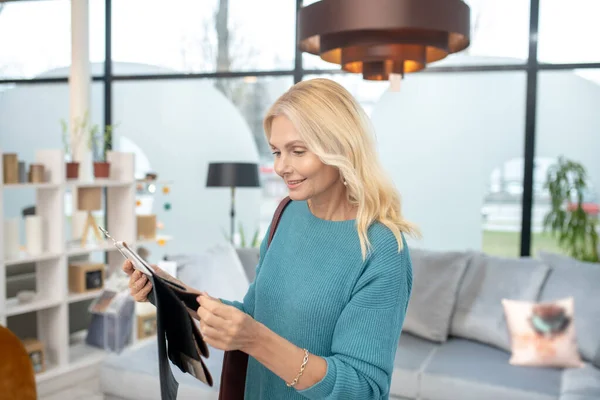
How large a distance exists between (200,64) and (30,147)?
6.62 feet

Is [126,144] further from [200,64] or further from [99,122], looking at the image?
[200,64]

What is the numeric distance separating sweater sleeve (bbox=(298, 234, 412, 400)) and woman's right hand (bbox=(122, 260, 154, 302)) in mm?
479

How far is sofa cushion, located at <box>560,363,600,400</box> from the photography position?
2.77 m

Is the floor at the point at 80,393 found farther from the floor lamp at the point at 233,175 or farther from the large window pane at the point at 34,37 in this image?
the large window pane at the point at 34,37

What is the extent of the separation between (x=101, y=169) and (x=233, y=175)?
103 centimetres

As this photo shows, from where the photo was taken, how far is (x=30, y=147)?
6094mm

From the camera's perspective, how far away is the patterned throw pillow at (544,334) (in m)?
3.13

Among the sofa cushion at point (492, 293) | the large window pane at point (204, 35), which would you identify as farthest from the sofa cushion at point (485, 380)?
the large window pane at point (204, 35)

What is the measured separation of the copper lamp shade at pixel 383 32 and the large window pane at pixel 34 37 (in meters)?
4.50

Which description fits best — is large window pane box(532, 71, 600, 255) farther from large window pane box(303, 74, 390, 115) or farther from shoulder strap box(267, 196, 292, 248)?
shoulder strap box(267, 196, 292, 248)

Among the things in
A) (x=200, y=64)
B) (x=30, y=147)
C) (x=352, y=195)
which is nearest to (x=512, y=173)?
(x=200, y=64)

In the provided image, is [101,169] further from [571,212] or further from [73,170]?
[571,212]

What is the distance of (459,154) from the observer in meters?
4.81

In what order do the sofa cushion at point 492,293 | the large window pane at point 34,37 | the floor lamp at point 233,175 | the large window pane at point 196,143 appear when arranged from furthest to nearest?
the large window pane at point 34,37, the large window pane at point 196,143, the floor lamp at point 233,175, the sofa cushion at point 492,293
